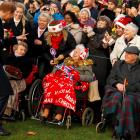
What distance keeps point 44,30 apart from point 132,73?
2.38 metres

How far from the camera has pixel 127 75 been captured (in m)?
8.55

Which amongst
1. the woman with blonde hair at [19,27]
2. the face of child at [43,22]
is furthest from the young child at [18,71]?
the face of child at [43,22]

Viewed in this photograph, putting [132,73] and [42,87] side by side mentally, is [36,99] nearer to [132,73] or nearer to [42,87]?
[42,87]

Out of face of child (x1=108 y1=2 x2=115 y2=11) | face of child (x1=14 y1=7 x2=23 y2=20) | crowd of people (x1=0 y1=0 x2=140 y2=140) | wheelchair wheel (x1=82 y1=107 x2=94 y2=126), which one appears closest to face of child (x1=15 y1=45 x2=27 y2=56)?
crowd of people (x1=0 y1=0 x2=140 y2=140)

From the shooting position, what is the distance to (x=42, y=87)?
9.51 meters

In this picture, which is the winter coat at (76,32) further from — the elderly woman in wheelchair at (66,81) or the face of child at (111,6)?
the face of child at (111,6)

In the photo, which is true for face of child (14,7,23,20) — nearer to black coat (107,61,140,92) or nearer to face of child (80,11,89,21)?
face of child (80,11,89,21)

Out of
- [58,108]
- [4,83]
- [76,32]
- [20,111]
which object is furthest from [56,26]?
[4,83]

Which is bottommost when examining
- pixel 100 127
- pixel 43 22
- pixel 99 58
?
pixel 100 127

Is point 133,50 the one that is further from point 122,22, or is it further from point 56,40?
point 56,40

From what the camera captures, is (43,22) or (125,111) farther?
(43,22)

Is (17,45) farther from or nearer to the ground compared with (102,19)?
nearer to the ground

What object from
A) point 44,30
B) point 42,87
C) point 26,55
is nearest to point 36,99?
point 42,87

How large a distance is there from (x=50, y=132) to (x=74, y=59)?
1454 millimetres
